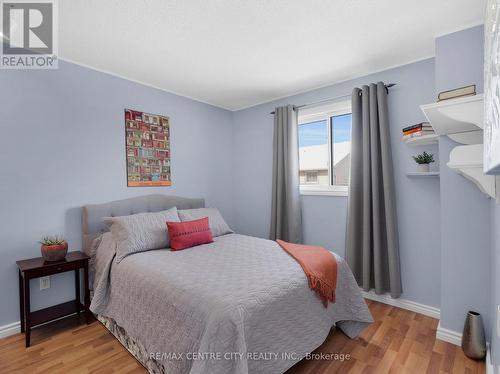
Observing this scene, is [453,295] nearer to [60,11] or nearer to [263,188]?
[263,188]

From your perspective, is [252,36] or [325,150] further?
[325,150]

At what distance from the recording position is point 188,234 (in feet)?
8.62

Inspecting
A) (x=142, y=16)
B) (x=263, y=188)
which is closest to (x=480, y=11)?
(x=142, y=16)

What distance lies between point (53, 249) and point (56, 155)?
2.89 feet

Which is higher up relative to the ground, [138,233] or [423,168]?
[423,168]

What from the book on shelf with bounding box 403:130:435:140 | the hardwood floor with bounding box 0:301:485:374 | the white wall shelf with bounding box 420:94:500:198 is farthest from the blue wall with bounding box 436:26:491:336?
the white wall shelf with bounding box 420:94:500:198

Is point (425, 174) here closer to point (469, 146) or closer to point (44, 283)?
point (469, 146)

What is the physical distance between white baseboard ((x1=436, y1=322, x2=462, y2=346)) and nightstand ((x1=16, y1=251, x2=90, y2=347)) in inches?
120

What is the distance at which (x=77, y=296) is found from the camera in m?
2.54

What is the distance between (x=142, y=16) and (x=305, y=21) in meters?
1.19

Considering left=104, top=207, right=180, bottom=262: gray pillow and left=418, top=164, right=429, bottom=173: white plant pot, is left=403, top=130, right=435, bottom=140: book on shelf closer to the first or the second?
left=418, top=164, right=429, bottom=173: white plant pot

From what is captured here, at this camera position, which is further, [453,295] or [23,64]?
[23,64]
